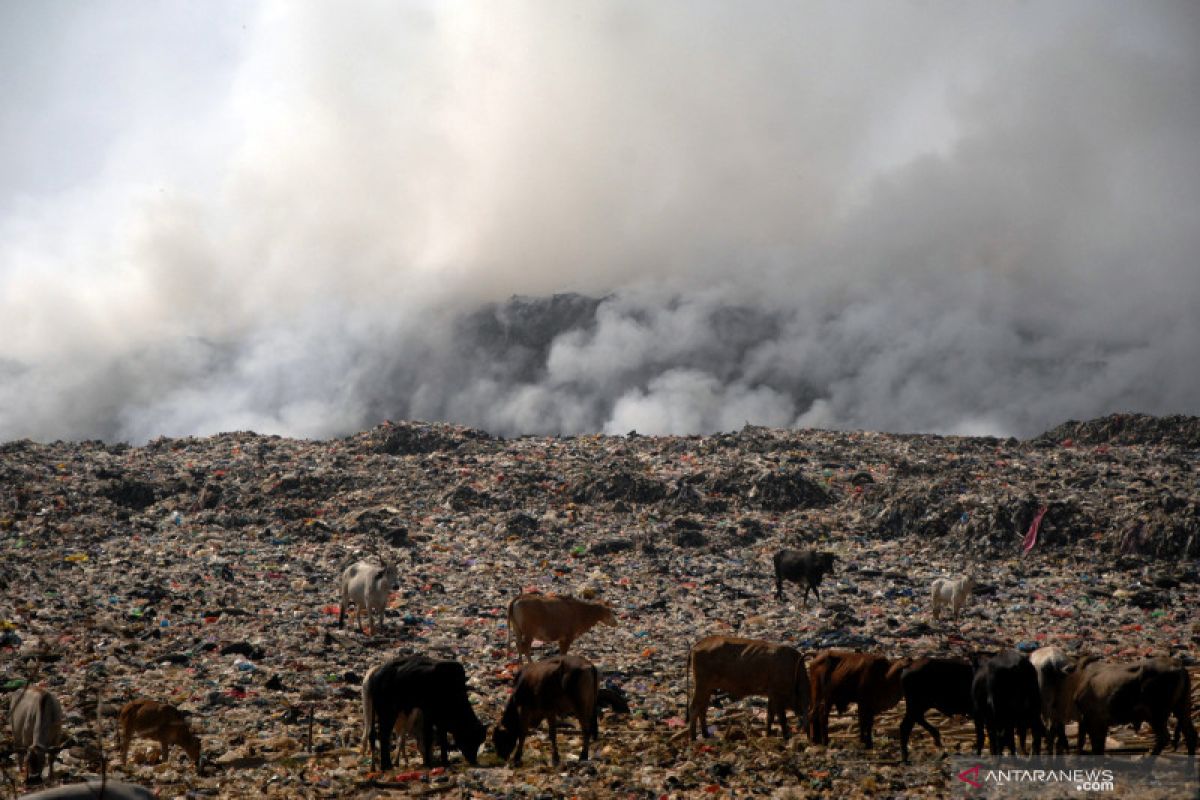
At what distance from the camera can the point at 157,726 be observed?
949 centimetres

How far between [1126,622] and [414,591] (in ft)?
50.2

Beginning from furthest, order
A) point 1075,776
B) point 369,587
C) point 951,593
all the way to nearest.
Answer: point 951,593 < point 369,587 < point 1075,776

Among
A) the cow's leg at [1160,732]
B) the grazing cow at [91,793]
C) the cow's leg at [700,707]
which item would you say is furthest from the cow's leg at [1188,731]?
the grazing cow at [91,793]

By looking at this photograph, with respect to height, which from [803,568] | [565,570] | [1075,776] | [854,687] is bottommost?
[1075,776]

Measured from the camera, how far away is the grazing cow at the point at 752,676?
9789mm

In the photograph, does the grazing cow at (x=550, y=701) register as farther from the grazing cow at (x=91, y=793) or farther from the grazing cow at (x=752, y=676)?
the grazing cow at (x=91, y=793)

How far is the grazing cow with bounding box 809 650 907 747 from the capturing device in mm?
9180

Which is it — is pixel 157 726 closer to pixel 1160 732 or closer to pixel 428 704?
pixel 428 704

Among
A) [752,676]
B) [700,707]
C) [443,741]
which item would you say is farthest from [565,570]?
[443,741]

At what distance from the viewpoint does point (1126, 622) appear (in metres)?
17.7

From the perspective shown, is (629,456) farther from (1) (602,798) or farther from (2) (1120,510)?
(1) (602,798)

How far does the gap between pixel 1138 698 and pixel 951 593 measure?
9.75 meters

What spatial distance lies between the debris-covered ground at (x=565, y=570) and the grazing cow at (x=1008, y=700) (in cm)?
78

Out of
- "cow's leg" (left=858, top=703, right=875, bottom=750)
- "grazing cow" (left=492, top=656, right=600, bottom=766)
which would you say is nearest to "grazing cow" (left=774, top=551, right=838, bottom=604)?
"cow's leg" (left=858, top=703, right=875, bottom=750)
